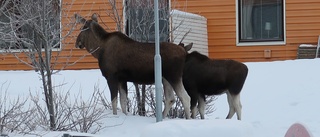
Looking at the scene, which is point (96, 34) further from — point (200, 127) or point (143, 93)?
point (200, 127)

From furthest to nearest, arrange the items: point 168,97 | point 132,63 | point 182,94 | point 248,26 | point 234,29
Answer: point 248,26 → point 234,29 → point 168,97 → point 132,63 → point 182,94

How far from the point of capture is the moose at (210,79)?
11258mm

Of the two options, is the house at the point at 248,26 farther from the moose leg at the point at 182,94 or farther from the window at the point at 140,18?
the moose leg at the point at 182,94

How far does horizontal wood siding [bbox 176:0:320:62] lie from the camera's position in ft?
65.3

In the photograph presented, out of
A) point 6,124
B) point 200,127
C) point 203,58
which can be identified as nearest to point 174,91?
point 203,58

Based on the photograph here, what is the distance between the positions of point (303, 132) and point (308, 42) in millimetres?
14023

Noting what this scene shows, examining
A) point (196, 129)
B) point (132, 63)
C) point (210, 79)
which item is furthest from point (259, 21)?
point (196, 129)

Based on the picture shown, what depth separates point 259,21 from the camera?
2069 centimetres

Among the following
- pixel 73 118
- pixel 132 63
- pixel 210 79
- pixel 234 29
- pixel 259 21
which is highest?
pixel 259 21

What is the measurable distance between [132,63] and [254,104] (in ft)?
11.3

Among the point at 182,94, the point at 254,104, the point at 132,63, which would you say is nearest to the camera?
the point at 182,94

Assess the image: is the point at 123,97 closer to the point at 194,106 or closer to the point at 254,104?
the point at 194,106

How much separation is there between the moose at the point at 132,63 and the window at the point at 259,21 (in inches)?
363

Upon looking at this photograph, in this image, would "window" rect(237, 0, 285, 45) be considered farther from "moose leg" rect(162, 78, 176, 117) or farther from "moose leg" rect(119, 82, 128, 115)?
"moose leg" rect(119, 82, 128, 115)
